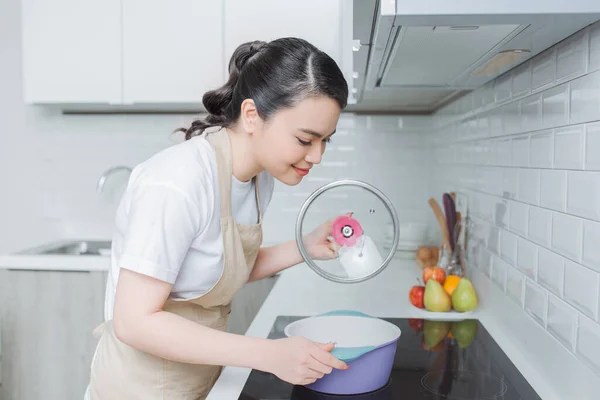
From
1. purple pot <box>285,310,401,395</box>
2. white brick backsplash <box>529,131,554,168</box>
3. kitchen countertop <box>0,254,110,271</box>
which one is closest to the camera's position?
purple pot <box>285,310,401,395</box>

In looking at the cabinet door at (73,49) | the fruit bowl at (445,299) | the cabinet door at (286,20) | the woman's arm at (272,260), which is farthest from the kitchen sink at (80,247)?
the fruit bowl at (445,299)

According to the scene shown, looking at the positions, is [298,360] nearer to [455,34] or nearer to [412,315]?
[455,34]

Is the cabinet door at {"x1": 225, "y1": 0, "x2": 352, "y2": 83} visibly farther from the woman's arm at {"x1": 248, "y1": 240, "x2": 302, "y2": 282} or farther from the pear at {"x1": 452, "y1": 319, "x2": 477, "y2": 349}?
the pear at {"x1": 452, "y1": 319, "x2": 477, "y2": 349}

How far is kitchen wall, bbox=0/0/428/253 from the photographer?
109 inches

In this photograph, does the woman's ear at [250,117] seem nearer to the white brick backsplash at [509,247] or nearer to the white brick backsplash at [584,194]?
the white brick backsplash at [584,194]

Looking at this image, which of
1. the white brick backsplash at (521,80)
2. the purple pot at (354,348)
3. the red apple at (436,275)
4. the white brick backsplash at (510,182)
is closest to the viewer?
the purple pot at (354,348)

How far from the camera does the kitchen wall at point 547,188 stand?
970 mm

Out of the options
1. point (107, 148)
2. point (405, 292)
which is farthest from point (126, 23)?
point (405, 292)

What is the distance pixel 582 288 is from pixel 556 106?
1.08 feet

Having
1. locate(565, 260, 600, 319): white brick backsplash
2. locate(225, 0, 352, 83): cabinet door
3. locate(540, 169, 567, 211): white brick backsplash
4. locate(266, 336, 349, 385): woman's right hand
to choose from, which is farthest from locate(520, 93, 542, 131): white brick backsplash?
locate(225, 0, 352, 83): cabinet door

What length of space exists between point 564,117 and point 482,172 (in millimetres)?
673

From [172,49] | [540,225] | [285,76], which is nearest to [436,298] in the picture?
[540,225]

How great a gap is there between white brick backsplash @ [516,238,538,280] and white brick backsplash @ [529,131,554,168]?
0.54 feet

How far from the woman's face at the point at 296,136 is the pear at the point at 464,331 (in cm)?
58
